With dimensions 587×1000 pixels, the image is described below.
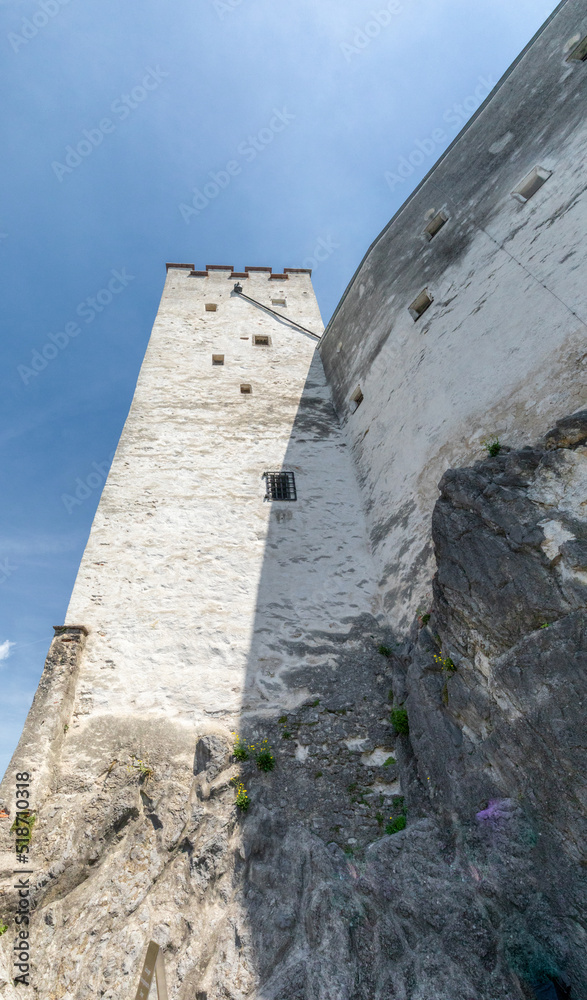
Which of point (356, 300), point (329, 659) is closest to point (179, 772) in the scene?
point (329, 659)

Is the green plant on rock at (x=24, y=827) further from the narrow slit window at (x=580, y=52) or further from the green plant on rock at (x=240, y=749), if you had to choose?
the narrow slit window at (x=580, y=52)

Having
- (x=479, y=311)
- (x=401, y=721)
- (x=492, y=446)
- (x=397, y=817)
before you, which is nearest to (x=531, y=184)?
(x=479, y=311)

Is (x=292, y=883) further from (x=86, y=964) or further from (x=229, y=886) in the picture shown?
(x=86, y=964)

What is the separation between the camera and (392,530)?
9109 millimetres

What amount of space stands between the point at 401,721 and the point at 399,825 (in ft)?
4.01

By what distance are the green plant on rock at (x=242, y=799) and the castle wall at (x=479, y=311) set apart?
322 cm

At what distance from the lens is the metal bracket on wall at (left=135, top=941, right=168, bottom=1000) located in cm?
414

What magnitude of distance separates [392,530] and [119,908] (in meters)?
6.17

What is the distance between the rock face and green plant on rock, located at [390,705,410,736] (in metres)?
0.11

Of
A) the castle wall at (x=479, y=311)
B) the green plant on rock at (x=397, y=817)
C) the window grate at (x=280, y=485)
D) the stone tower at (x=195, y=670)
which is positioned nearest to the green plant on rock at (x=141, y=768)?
the stone tower at (x=195, y=670)

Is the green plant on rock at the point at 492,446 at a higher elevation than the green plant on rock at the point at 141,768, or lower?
higher

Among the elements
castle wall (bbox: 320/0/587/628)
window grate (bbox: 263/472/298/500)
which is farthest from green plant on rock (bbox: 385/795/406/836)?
window grate (bbox: 263/472/298/500)

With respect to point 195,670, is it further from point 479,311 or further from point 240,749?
point 479,311

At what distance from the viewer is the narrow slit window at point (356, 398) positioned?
11632mm
